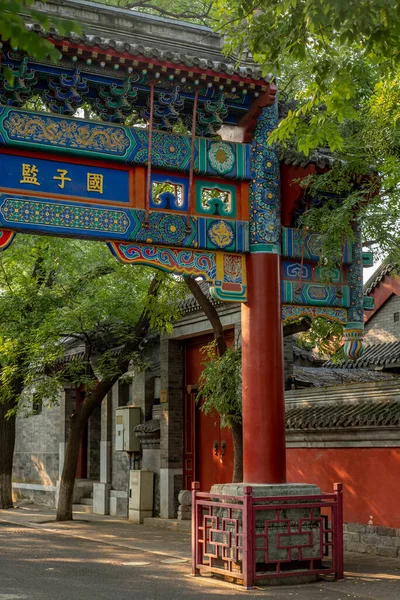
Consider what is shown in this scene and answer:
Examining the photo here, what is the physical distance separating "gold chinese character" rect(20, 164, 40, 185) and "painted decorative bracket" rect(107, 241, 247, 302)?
1.07m

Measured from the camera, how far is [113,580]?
391 inches

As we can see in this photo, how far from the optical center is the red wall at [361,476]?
12.2 metres

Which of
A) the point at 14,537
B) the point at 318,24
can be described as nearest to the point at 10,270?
the point at 14,537

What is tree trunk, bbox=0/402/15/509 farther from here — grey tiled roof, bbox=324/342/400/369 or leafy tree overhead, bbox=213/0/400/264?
leafy tree overhead, bbox=213/0/400/264

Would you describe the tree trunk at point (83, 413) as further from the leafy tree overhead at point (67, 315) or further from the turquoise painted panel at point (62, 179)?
the turquoise painted panel at point (62, 179)

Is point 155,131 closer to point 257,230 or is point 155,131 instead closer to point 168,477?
point 257,230

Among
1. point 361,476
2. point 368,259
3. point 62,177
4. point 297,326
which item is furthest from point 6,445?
point 62,177

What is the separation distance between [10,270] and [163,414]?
443 centimetres

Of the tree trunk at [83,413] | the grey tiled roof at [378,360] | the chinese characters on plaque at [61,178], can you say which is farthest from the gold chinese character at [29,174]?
the grey tiled roof at [378,360]

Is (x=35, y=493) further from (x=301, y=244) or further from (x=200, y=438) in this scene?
(x=301, y=244)

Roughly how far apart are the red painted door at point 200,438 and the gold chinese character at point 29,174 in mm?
8516

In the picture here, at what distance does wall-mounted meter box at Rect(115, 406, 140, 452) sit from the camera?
1880 cm

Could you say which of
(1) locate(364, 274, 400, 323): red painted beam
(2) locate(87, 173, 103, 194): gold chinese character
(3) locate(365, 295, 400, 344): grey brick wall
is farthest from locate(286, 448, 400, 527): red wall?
(1) locate(364, 274, 400, 323): red painted beam

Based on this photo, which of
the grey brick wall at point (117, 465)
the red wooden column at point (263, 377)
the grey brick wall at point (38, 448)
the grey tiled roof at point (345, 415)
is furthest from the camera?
the grey brick wall at point (38, 448)
